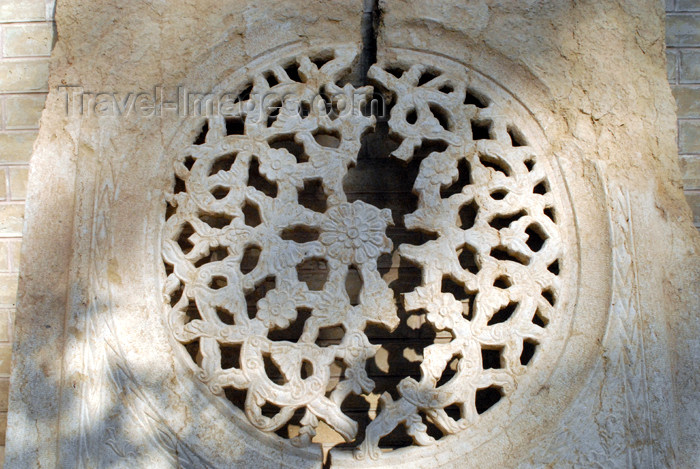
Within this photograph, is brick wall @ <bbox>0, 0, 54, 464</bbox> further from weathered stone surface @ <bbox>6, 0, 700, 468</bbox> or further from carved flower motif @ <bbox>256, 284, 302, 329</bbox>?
carved flower motif @ <bbox>256, 284, 302, 329</bbox>

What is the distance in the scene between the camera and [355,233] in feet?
8.21

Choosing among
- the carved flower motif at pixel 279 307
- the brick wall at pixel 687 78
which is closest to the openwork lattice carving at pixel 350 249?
the carved flower motif at pixel 279 307

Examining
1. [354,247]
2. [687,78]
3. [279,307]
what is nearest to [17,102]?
[279,307]

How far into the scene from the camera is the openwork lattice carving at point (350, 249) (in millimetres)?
2344

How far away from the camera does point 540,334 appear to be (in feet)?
7.88

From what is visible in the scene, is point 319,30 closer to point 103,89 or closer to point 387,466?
point 103,89

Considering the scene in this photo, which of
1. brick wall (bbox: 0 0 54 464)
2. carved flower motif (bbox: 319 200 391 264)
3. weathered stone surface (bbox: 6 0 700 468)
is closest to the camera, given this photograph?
weathered stone surface (bbox: 6 0 700 468)

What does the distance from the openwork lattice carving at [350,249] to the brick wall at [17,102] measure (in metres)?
1.01

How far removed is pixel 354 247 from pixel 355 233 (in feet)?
0.19

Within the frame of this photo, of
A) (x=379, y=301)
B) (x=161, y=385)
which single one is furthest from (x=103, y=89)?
(x=379, y=301)

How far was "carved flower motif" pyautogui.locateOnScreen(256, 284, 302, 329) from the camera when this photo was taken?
2398mm

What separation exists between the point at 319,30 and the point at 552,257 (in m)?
1.40

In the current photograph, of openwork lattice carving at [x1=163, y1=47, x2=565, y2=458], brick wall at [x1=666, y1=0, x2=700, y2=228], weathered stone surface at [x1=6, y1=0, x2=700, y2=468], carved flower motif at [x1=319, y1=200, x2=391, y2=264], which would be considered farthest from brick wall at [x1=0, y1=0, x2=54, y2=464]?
brick wall at [x1=666, y1=0, x2=700, y2=228]

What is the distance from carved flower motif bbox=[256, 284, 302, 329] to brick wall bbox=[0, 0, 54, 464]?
1481 mm
